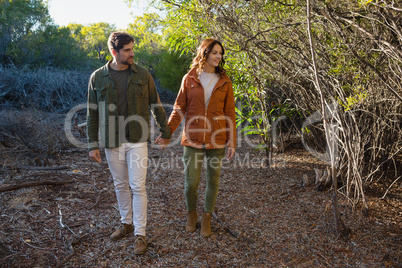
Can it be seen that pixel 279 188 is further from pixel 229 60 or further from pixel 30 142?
pixel 30 142

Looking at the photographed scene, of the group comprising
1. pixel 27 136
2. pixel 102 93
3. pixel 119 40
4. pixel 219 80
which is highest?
pixel 119 40

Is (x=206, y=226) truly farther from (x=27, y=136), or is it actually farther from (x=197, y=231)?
(x=27, y=136)

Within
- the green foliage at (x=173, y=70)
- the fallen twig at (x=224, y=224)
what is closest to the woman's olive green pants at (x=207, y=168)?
the fallen twig at (x=224, y=224)

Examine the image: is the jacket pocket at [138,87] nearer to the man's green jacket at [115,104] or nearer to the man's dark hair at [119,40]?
the man's green jacket at [115,104]

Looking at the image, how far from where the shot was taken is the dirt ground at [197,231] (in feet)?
8.35

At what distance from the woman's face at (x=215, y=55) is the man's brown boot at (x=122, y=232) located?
1.60 m

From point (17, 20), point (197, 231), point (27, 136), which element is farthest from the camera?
point (17, 20)

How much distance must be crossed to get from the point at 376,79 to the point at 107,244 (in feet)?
9.55

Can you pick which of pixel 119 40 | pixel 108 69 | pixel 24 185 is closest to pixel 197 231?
pixel 108 69

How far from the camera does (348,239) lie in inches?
111

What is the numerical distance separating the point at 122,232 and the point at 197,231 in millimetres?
679

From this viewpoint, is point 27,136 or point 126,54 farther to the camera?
point 27,136

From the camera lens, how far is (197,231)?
9.82 ft

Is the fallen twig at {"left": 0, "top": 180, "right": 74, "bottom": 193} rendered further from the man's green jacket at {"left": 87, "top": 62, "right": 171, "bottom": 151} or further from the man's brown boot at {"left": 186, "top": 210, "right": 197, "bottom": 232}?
the man's brown boot at {"left": 186, "top": 210, "right": 197, "bottom": 232}
